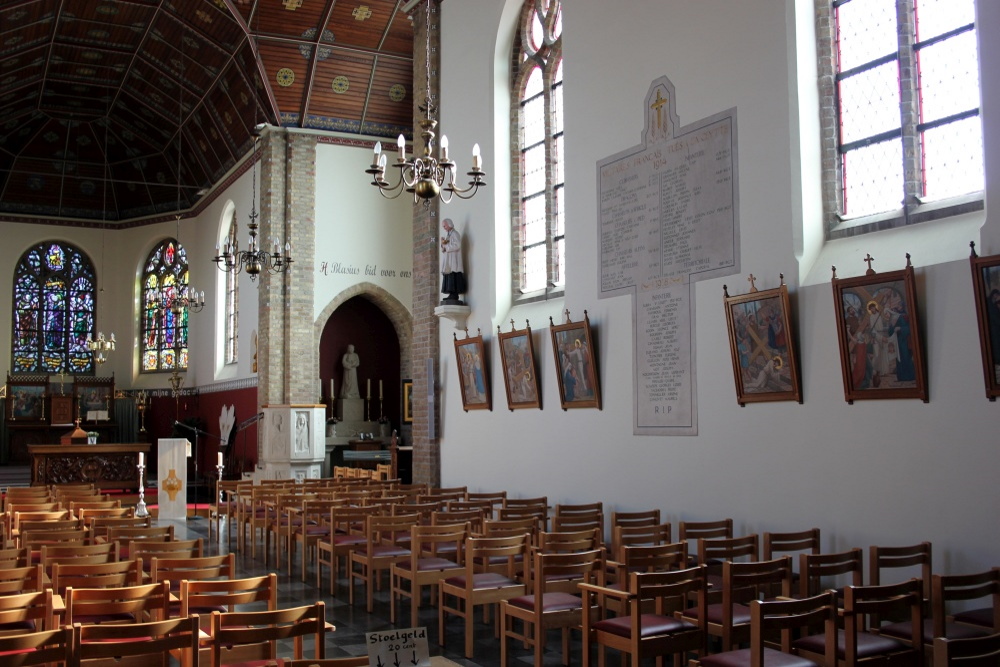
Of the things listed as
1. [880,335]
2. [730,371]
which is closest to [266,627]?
[880,335]

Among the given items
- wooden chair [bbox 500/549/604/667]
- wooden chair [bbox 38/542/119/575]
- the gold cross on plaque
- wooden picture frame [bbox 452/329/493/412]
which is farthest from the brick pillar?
wooden chair [bbox 500/549/604/667]

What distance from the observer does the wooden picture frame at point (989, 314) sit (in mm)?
6434

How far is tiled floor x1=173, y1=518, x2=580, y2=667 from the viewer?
6820mm

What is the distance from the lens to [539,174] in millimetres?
12648

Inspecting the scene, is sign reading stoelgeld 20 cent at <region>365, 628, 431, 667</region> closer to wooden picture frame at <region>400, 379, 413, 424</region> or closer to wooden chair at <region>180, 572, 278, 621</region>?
wooden chair at <region>180, 572, 278, 621</region>

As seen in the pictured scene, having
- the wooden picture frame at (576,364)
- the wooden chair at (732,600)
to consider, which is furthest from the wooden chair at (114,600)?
the wooden picture frame at (576,364)

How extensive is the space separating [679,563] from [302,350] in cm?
1355

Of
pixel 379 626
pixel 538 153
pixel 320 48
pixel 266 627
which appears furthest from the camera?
pixel 320 48

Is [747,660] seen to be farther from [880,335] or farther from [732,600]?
[880,335]

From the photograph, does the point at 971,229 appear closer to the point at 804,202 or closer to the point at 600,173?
the point at 804,202

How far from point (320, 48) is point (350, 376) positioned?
681cm

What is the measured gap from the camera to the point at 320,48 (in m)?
18.4

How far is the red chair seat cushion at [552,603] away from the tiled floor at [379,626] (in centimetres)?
48

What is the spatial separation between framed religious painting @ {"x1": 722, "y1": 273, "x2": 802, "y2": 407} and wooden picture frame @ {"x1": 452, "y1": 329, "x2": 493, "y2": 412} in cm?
456
